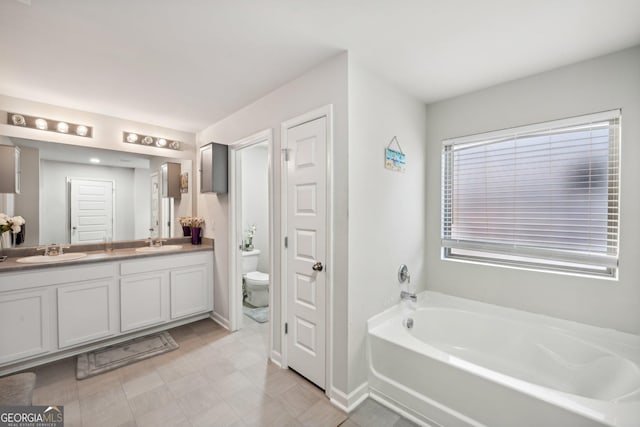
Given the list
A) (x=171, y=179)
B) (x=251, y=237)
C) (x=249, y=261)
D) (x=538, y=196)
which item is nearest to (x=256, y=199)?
(x=251, y=237)

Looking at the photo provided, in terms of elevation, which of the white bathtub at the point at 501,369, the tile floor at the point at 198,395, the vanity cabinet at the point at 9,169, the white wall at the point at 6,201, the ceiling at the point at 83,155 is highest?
the ceiling at the point at 83,155

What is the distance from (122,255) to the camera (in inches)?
105

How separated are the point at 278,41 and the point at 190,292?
2828 millimetres

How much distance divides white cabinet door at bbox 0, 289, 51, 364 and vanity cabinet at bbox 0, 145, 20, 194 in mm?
993

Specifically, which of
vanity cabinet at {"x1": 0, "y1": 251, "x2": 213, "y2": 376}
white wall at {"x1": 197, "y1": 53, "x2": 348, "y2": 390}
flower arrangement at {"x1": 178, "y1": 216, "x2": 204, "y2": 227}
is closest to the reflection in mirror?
flower arrangement at {"x1": 178, "y1": 216, "x2": 204, "y2": 227}

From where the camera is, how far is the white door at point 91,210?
2.80 metres

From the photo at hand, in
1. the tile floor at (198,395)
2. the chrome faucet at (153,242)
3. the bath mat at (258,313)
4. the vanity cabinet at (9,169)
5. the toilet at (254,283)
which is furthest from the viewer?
the toilet at (254,283)

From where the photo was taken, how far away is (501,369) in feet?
6.99

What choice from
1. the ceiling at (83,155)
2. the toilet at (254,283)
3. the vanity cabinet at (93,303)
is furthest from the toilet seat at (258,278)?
the ceiling at (83,155)

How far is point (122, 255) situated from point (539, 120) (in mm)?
3936

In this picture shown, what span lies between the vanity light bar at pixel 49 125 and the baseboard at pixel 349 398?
11.6ft

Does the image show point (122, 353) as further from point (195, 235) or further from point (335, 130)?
point (335, 130)

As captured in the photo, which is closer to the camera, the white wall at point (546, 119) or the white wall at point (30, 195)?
the white wall at point (546, 119)

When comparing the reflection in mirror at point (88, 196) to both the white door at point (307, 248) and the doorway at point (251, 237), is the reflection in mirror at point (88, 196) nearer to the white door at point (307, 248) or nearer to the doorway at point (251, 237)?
the doorway at point (251, 237)
